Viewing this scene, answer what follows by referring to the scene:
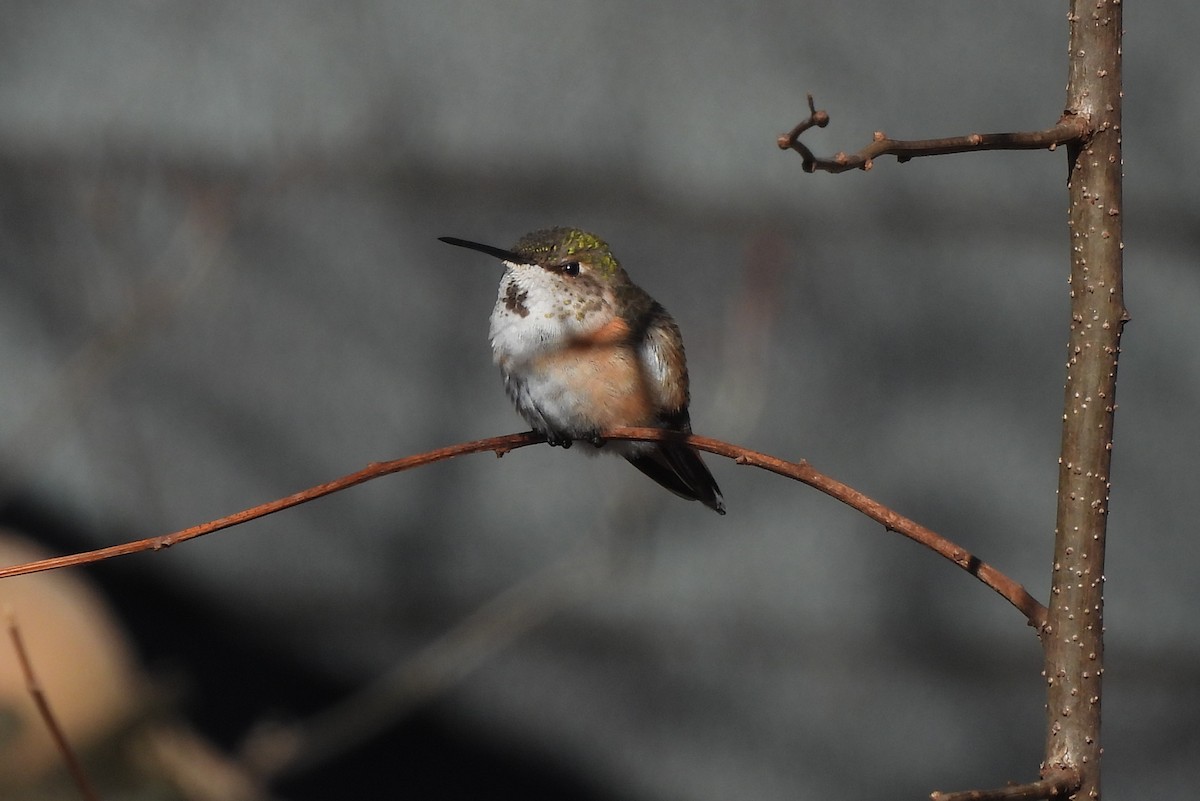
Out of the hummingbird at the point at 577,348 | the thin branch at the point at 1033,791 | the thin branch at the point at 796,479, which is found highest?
the hummingbird at the point at 577,348

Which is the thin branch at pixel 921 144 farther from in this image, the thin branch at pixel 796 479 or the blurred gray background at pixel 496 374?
the blurred gray background at pixel 496 374

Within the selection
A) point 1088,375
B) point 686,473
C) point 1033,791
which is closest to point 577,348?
point 686,473

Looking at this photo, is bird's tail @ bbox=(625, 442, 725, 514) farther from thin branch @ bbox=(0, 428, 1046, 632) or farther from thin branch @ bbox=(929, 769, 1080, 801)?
thin branch @ bbox=(929, 769, 1080, 801)

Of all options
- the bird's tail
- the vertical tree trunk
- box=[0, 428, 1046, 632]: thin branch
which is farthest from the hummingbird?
the vertical tree trunk

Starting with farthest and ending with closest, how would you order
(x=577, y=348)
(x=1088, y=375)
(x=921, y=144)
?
(x=577, y=348)
(x=1088, y=375)
(x=921, y=144)

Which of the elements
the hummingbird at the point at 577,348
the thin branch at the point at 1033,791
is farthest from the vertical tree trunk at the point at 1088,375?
the hummingbird at the point at 577,348

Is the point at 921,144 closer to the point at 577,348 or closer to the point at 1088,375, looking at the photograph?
the point at 1088,375

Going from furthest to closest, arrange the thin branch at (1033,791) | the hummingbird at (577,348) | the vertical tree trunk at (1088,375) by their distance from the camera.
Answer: the hummingbird at (577,348) < the vertical tree trunk at (1088,375) < the thin branch at (1033,791)
